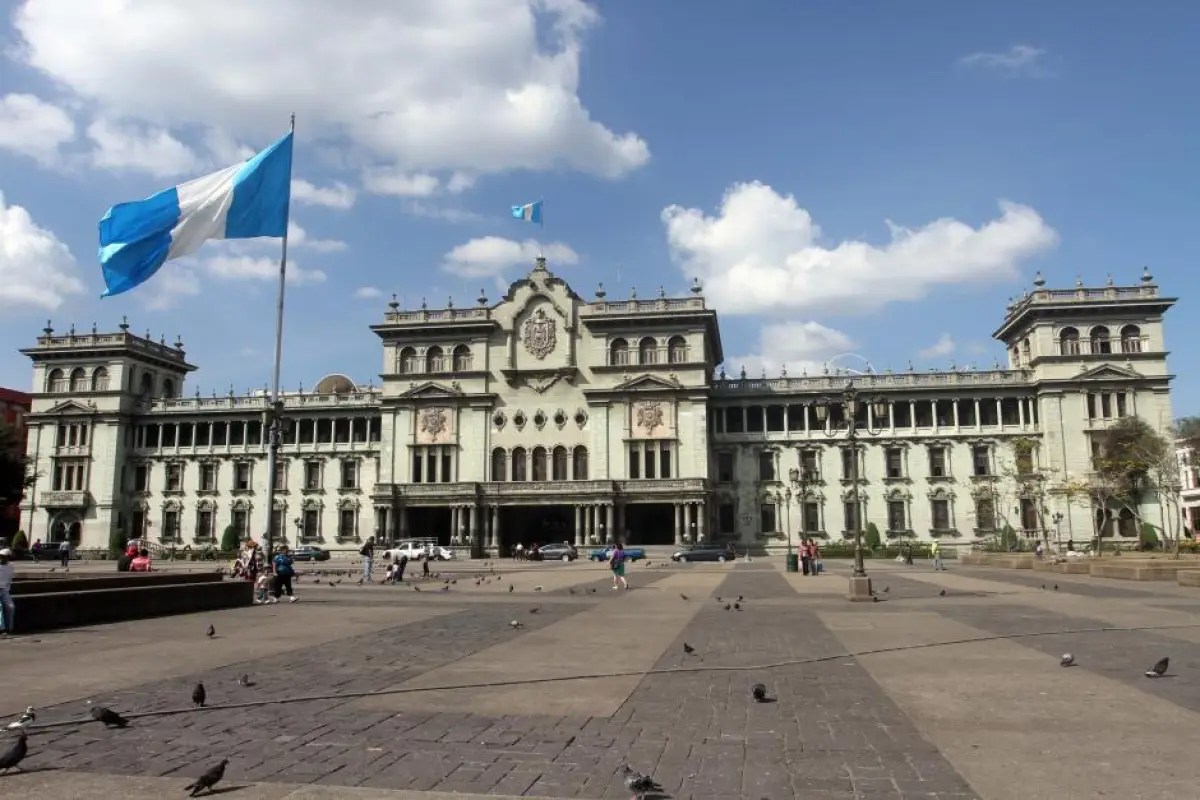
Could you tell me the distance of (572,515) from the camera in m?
75.6

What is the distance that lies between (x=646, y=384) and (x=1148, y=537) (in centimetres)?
3869

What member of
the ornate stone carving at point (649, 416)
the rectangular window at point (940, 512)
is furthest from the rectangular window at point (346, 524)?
the rectangular window at point (940, 512)

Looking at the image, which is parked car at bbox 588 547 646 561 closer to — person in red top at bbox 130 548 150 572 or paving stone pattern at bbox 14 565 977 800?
person in red top at bbox 130 548 150 572

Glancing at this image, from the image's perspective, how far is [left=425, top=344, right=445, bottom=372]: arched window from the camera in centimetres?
7781

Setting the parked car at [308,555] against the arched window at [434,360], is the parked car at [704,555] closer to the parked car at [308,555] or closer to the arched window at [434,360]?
the arched window at [434,360]

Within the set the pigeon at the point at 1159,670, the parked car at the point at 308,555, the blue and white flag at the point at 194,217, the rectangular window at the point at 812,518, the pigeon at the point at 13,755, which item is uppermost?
the blue and white flag at the point at 194,217

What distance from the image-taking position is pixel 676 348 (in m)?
74.4

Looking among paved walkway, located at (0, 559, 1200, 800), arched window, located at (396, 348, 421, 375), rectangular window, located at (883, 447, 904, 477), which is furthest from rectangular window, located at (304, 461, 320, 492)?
paved walkway, located at (0, 559, 1200, 800)

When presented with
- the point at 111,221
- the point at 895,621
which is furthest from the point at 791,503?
the point at 111,221

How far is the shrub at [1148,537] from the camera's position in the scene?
60.6 metres

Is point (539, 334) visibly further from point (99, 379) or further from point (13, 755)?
point (13, 755)

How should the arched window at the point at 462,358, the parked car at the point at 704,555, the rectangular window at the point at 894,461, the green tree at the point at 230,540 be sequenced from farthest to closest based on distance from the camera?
1. the arched window at the point at 462,358
2. the green tree at the point at 230,540
3. the rectangular window at the point at 894,461
4. the parked car at the point at 704,555

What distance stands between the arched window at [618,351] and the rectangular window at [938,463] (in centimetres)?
2694

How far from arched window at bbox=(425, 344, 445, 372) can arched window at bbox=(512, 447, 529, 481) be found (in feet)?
34.1
